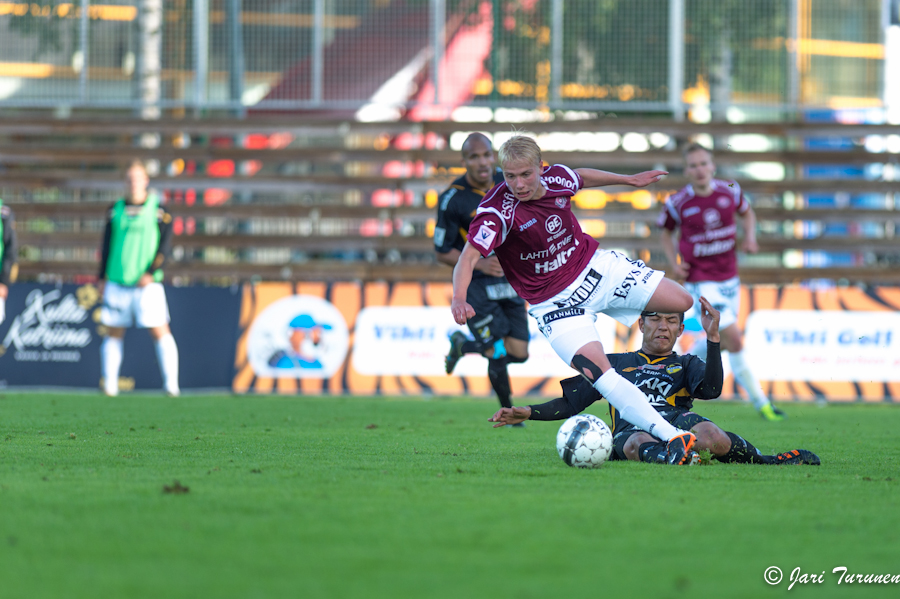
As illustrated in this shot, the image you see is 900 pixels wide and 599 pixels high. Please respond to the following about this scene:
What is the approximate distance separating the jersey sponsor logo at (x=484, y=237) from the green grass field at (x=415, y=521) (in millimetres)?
1177

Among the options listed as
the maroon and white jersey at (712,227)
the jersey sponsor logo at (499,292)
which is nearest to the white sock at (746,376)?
the maroon and white jersey at (712,227)

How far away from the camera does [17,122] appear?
60.0ft

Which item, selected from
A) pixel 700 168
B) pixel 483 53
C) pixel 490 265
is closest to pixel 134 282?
pixel 490 265

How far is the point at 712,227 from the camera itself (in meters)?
9.81

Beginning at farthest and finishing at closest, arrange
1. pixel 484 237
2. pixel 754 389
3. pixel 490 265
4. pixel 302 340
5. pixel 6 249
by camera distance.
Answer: pixel 302 340 → pixel 6 249 → pixel 754 389 → pixel 490 265 → pixel 484 237

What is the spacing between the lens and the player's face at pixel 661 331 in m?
5.80

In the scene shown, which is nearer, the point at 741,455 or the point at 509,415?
the point at 509,415

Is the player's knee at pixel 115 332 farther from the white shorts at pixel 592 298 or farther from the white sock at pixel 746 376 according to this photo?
the white shorts at pixel 592 298

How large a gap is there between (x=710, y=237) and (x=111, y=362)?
680 cm

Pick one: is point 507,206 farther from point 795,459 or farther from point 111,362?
point 111,362

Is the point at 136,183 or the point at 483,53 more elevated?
the point at 483,53

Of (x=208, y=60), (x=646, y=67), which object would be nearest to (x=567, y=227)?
(x=646, y=67)

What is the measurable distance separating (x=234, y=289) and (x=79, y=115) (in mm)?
7600

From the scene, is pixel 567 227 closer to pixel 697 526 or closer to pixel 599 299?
pixel 599 299
